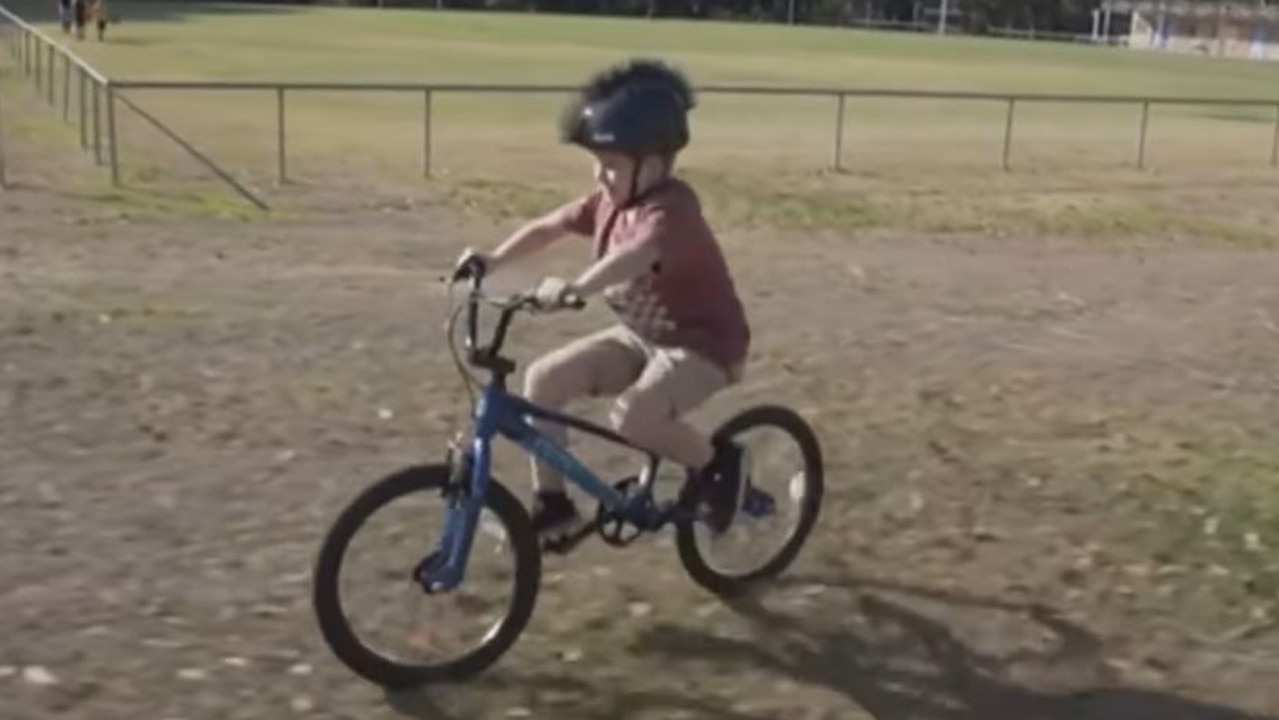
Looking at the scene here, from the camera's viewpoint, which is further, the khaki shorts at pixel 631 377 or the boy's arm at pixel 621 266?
the khaki shorts at pixel 631 377

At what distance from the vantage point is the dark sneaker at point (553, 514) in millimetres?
5195

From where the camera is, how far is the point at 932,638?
5.43 m

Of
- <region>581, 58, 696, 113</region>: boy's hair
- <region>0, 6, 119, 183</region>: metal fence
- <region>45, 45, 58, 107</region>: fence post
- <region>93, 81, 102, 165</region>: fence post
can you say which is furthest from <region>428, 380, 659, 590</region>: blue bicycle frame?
<region>45, 45, 58, 107</region>: fence post

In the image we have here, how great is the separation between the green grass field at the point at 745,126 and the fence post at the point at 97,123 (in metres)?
0.43

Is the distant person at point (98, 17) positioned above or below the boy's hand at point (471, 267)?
below

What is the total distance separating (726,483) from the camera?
5465 mm

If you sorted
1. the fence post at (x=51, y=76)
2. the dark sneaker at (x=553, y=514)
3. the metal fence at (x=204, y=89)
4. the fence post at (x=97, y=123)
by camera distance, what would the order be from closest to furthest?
the dark sneaker at (x=553, y=514), the metal fence at (x=204, y=89), the fence post at (x=97, y=123), the fence post at (x=51, y=76)

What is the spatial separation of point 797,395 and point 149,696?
15.2ft

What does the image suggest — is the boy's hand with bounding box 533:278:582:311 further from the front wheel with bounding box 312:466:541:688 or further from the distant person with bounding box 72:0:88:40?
the distant person with bounding box 72:0:88:40

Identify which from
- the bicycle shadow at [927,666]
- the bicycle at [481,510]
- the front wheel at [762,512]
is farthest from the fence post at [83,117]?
the bicycle shadow at [927,666]

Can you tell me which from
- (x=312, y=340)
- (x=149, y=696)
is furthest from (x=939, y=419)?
(x=149, y=696)

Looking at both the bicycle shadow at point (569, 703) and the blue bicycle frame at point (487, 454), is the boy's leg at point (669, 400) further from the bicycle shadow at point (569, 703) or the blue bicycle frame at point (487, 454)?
the bicycle shadow at point (569, 703)

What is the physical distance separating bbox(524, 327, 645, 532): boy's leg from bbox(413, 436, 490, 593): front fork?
290mm

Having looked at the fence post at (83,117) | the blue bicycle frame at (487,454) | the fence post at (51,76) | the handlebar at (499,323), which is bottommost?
the fence post at (51,76)
